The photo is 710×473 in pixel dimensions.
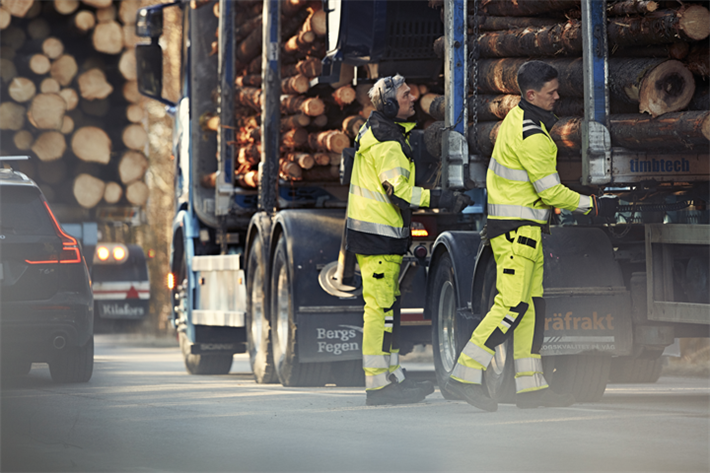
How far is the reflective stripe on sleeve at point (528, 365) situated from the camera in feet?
22.5

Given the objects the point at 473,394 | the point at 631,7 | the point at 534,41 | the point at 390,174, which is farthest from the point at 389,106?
the point at 473,394

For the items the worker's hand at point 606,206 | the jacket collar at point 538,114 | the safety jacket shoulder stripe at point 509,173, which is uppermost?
the jacket collar at point 538,114

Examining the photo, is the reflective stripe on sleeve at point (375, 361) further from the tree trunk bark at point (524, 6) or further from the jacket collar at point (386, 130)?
the tree trunk bark at point (524, 6)

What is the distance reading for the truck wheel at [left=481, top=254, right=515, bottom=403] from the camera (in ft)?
23.6

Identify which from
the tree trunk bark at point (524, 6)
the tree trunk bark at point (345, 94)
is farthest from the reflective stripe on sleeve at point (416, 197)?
the tree trunk bark at point (345, 94)

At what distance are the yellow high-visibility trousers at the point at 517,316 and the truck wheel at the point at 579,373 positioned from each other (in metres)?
0.49

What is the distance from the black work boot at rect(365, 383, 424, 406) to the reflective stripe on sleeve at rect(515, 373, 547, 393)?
776 millimetres

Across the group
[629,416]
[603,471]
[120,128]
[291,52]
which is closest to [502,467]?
[603,471]

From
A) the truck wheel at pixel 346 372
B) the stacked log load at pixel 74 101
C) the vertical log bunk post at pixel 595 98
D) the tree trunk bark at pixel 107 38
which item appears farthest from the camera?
the tree trunk bark at pixel 107 38

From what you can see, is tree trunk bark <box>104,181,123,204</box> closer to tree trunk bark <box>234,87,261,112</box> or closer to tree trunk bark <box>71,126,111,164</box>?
tree trunk bark <box>71,126,111,164</box>

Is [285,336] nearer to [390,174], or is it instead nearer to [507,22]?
[390,174]

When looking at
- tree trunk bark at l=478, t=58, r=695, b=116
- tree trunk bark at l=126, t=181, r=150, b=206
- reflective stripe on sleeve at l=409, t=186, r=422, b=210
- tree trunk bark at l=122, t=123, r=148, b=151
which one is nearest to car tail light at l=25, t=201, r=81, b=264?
reflective stripe on sleeve at l=409, t=186, r=422, b=210

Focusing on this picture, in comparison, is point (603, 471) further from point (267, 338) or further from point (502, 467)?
point (267, 338)

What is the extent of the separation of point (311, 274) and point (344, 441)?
124 inches
